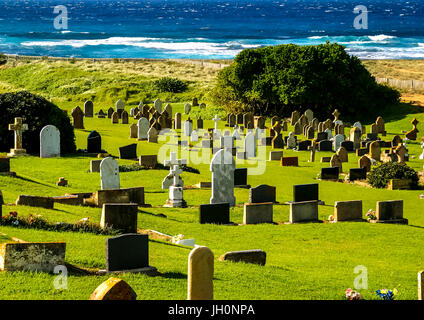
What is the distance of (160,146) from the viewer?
132 ft

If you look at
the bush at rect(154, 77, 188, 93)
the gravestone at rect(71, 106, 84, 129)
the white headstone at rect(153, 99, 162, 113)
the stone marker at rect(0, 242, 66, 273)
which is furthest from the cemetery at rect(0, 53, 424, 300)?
the bush at rect(154, 77, 188, 93)

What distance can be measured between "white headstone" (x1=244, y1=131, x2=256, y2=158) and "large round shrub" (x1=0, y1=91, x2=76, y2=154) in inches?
317

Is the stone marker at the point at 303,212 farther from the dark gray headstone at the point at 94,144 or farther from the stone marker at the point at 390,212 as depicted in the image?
the dark gray headstone at the point at 94,144

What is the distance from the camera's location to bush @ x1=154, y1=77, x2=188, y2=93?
6756cm

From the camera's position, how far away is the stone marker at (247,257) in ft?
53.4

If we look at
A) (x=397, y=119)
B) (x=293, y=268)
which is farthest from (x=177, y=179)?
(x=397, y=119)

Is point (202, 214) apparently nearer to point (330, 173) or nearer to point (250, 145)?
point (330, 173)

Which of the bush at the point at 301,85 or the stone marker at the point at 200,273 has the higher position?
the bush at the point at 301,85

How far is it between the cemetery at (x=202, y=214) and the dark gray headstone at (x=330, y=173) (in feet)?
0.13

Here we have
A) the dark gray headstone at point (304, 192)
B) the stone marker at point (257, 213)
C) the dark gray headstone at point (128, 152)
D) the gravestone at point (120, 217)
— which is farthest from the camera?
the dark gray headstone at point (128, 152)

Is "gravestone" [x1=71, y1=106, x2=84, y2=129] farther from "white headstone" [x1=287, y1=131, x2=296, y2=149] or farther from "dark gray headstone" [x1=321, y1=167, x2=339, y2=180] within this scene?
"dark gray headstone" [x1=321, y1=167, x2=339, y2=180]

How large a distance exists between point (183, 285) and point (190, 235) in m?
7.10

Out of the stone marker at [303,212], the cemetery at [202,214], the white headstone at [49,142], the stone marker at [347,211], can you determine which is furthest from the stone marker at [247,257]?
the white headstone at [49,142]

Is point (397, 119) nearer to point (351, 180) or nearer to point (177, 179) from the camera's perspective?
point (351, 180)
